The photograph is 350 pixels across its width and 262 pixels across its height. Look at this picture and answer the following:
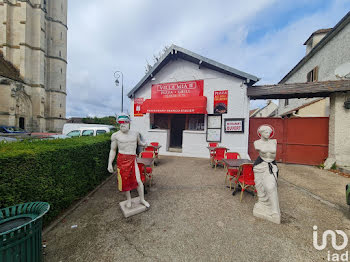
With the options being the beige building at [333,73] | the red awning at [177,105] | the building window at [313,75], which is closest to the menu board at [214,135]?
the red awning at [177,105]

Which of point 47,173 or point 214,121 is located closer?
point 47,173

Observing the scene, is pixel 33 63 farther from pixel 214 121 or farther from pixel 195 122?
pixel 214 121

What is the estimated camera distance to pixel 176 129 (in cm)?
1139

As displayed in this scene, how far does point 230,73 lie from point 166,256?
8.22 metres

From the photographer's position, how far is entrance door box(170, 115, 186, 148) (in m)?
11.1

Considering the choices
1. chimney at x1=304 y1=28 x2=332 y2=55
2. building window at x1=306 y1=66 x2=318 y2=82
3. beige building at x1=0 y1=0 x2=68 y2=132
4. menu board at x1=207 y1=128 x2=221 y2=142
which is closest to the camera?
menu board at x1=207 y1=128 x2=221 y2=142

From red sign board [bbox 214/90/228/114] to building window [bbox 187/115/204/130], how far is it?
1.18m

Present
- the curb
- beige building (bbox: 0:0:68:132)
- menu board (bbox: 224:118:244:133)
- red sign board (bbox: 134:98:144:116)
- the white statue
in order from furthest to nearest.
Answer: beige building (bbox: 0:0:68:132), red sign board (bbox: 134:98:144:116), menu board (bbox: 224:118:244:133), the white statue, the curb

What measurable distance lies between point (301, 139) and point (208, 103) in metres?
4.96

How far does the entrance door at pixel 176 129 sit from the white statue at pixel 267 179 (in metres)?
8.13

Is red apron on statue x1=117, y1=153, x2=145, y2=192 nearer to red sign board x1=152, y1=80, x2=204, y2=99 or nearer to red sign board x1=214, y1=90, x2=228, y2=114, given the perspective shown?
red sign board x1=214, y1=90, x2=228, y2=114

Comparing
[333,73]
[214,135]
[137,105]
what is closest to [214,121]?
[214,135]

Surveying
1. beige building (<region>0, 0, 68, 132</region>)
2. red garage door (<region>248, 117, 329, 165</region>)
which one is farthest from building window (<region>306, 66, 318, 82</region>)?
beige building (<region>0, 0, 68, 132</region>)

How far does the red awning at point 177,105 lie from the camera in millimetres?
7829
